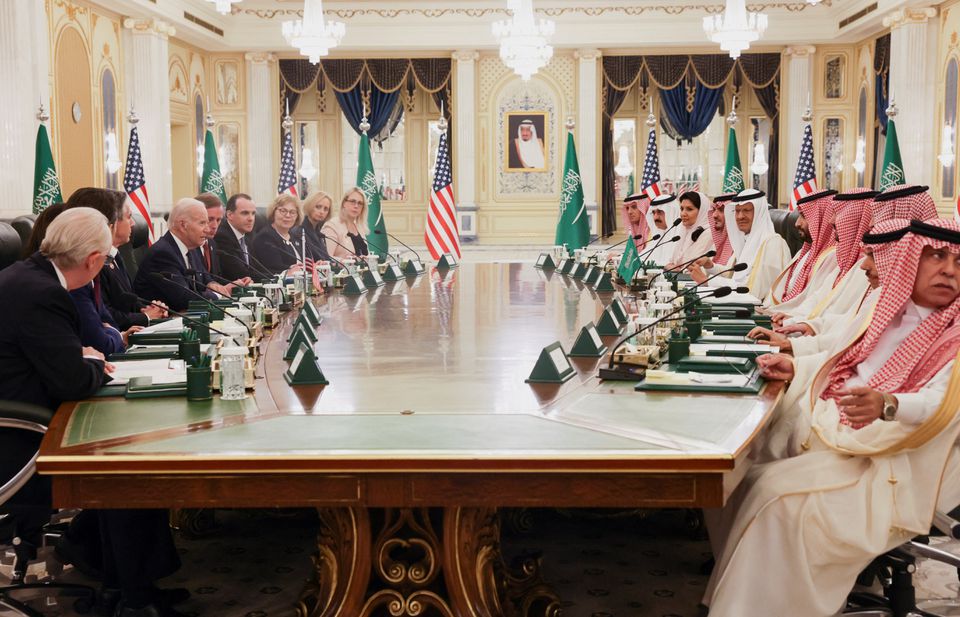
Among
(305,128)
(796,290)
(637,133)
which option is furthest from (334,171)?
(796,290)

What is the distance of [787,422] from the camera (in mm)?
2980

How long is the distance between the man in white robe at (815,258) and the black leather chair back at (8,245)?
11.5 ft

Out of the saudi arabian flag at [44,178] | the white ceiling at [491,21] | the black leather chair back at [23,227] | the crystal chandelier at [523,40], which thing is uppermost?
the white ceiling at [491,21]

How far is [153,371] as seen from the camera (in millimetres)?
3057

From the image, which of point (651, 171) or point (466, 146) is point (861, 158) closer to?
point (651, 171)

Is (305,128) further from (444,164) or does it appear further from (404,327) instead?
(404,327)

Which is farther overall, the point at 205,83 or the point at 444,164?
the point at 205,83

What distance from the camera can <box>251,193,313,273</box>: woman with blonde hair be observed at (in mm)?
7184

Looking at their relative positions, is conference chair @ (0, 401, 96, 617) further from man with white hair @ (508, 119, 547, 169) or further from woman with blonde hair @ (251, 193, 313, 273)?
man with white hair @ (508, 119, 547, 169)

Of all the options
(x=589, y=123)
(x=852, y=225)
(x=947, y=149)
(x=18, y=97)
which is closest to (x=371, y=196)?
(x=18, y=97)

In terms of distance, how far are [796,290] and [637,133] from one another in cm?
1220

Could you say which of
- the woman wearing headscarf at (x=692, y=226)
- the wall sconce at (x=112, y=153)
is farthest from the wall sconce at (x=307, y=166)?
the woman wearing headscarf at (x=692, y=226)

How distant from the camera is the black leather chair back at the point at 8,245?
466cm

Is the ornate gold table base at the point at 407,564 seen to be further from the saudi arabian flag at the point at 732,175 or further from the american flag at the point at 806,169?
the saudi arabian flag at the point at 732,175
